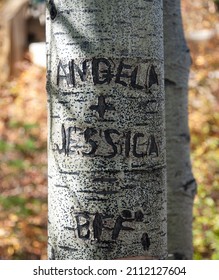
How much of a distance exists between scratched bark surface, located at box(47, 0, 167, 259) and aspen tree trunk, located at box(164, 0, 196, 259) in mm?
1069

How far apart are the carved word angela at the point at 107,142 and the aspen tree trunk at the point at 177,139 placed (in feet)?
3.72

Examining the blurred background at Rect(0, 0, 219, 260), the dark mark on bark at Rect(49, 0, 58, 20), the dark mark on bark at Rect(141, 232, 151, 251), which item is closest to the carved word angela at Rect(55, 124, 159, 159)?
the dark mark on bark at Rect(141, 232, 151, 251)

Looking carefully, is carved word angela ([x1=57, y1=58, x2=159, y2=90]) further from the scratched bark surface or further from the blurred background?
the blurred background

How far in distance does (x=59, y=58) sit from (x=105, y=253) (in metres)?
0.62

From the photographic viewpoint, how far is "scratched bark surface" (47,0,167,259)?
60.8 inches

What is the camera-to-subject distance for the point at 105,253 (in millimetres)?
1587

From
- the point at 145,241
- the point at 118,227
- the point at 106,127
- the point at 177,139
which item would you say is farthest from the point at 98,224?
the point at 177,139

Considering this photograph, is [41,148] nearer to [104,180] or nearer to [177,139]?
[177,139]

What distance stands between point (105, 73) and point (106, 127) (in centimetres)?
16

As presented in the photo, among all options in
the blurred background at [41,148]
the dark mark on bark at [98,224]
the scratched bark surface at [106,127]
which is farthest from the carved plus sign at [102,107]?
the blurred background at [41,148]

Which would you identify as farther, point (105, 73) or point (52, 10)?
point (52, 10)

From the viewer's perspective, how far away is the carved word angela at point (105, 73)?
1.54 meters

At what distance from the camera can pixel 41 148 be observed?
720 cm

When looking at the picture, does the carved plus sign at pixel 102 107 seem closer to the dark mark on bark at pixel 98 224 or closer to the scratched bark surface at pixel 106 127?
the scratched bark surface at pixel 106 127
